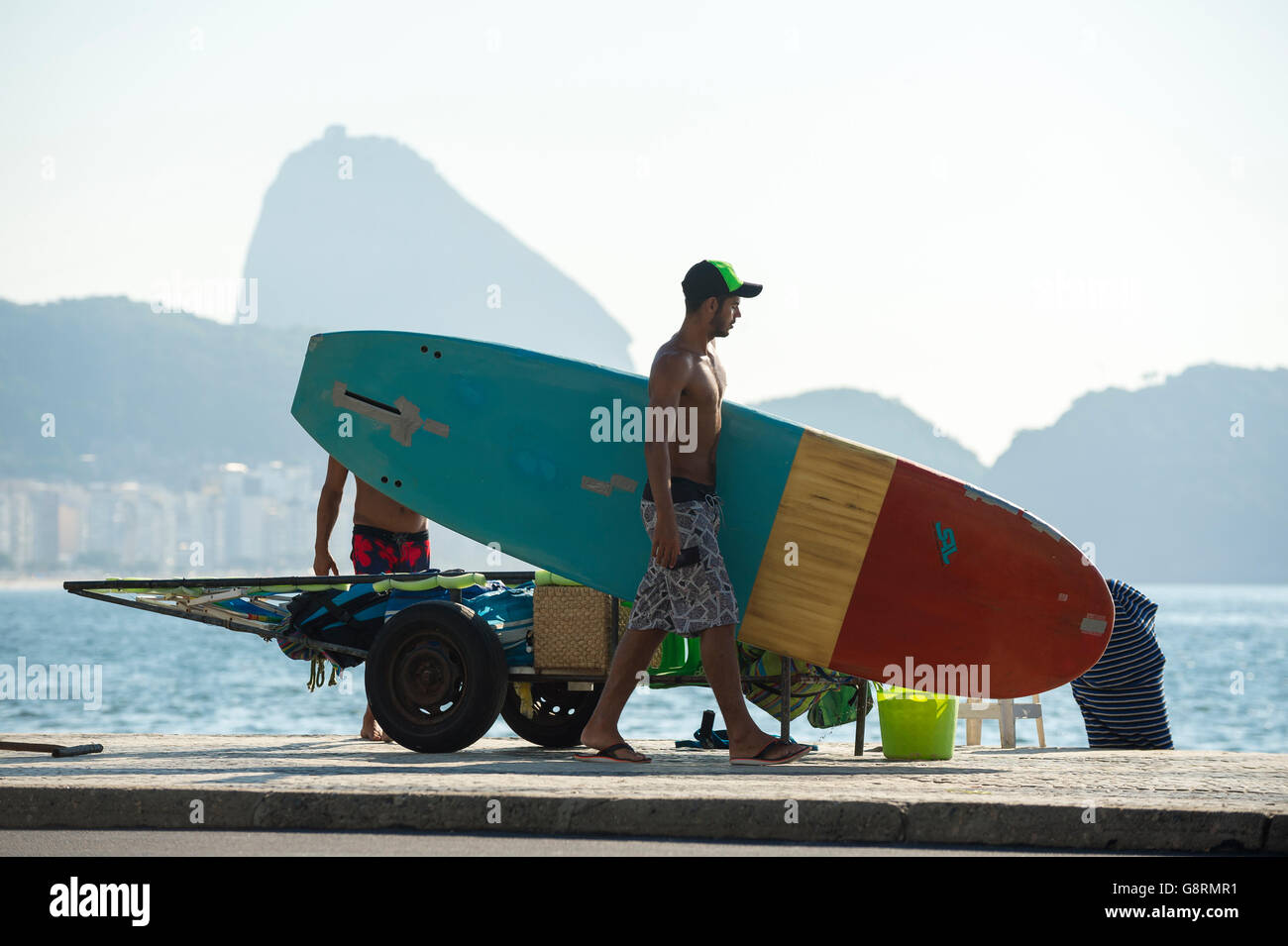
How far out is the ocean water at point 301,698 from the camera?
37.4m

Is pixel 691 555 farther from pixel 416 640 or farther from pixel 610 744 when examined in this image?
pixel 416 640

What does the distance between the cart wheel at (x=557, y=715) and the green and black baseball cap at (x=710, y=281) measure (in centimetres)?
218

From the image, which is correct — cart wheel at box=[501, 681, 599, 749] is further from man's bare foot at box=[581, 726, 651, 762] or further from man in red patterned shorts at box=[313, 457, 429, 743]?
man's bare foot at box=[581, 726, 651, 762]

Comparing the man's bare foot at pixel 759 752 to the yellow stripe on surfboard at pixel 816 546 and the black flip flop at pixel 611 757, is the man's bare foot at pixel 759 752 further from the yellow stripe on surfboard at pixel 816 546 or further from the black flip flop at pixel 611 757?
the yellow stripe on surfboard at pixel 816 546

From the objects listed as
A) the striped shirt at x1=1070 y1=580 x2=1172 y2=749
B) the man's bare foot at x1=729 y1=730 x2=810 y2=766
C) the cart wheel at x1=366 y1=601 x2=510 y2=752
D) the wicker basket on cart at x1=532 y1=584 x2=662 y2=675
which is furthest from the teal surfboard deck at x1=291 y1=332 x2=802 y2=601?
the striped shirt at x1=1070 y1=580 x2=1172 y2=749

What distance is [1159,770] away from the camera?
5473 mm

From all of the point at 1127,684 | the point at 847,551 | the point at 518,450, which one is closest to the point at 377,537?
the point at 518,450

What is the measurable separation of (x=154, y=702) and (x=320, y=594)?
140ft

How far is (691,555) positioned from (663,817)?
156 centimetres

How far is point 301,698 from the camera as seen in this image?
170ft

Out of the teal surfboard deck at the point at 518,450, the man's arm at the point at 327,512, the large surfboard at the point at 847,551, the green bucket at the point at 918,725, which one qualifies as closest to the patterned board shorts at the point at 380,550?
the man's arm at the point at 327,512

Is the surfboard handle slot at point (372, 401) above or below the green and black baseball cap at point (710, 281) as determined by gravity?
below
